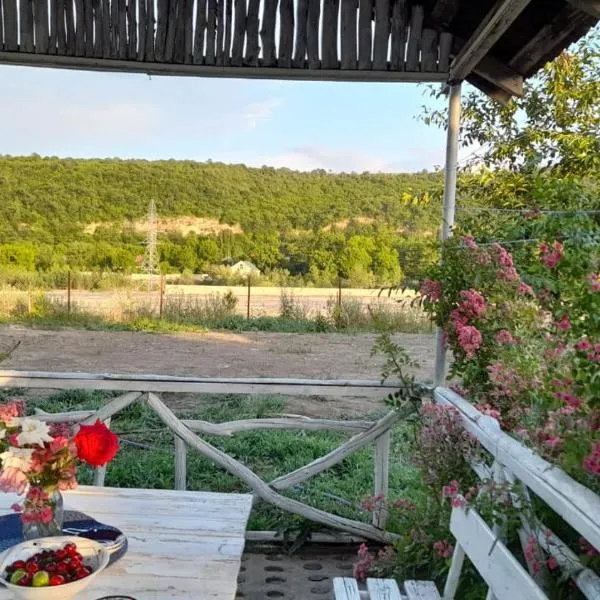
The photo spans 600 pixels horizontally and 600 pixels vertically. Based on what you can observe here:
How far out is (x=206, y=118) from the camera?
5.92 metres

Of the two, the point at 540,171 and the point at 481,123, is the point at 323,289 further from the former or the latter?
the point at 540,171

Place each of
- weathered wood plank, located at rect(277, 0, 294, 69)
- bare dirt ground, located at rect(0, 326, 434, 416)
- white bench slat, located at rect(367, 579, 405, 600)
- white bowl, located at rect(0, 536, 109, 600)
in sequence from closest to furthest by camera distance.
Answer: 1. white bowl, located at rect(0, 536, 109, 600)
2. white bench slat, located at rect(367, 579, 405, 600)
3. weathered wood plank, located at rect(277, 0, 294, 69)
4. bare dirt ground, located at rect(0, 326, 434, 416)

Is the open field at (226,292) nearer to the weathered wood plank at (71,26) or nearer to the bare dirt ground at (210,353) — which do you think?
the bare dirt ground at (210,353)

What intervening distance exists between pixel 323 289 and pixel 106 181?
4.08 meters

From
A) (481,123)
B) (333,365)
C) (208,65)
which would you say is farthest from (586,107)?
(333,365)

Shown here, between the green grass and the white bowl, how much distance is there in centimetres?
159

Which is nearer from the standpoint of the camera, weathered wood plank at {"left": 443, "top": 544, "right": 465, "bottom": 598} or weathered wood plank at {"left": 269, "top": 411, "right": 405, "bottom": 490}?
weathered wood plank at {"left": 443, "top": 544, "right": 465, "bottom": 598}

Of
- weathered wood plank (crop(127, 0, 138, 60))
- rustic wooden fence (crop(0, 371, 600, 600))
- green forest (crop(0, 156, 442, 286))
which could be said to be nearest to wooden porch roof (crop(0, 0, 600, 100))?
weathered wood plank (crop(127, 0, 138, 60))

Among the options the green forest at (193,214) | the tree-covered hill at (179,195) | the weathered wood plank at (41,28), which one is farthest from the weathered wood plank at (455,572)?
the tree-covered hill at (179,195)

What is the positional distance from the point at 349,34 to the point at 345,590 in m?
1.92

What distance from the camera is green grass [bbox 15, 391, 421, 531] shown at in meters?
3.44

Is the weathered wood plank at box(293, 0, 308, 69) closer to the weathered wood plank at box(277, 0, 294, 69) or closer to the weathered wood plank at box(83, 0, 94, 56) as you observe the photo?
the weathered wood plank at box(277, 0, 294, 69)

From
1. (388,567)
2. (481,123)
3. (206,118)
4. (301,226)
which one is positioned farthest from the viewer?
(301,226)

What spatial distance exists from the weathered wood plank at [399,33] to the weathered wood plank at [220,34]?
65cm
